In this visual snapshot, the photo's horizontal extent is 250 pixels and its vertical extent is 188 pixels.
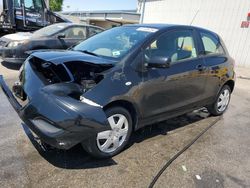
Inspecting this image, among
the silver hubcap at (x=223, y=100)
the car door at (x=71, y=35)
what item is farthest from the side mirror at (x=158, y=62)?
the car door at (x=71, y=35)

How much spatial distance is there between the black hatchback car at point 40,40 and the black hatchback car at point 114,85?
397 cm

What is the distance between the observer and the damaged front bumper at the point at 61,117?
2754 millimetres

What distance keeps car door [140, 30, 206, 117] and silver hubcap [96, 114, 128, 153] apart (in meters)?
0.38

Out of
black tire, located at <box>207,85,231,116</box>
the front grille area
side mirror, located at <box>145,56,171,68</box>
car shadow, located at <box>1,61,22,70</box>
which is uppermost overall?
side mirror, located at <box>145,56,171,68</box>

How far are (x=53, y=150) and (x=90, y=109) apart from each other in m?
0.95

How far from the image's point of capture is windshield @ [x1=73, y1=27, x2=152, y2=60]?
145 inches

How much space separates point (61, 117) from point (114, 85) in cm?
76

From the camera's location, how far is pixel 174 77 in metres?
3.96

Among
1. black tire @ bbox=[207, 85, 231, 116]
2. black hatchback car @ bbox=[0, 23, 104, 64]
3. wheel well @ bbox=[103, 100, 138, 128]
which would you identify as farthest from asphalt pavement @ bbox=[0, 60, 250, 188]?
black hatchback car @ bbox=[0, 23, 104, 64]

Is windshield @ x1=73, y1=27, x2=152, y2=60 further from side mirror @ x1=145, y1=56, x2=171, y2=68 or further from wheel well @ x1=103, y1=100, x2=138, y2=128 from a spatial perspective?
wheel well @ x1=103, y1=100, x2=138, y2=128

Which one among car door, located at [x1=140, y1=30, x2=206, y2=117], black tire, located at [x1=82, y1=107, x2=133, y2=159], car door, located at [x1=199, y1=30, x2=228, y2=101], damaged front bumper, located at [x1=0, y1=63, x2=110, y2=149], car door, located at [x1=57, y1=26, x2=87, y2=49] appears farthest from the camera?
car door, located at [x1=57, y1=26, x2=87, y2=49]

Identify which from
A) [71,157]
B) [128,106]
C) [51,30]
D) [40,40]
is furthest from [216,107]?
[51,30]

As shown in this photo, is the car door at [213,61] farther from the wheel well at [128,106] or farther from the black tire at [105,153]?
the black tire at [105,153]

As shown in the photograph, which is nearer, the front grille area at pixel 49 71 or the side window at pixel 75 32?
the front grille area at pixel 49 71
